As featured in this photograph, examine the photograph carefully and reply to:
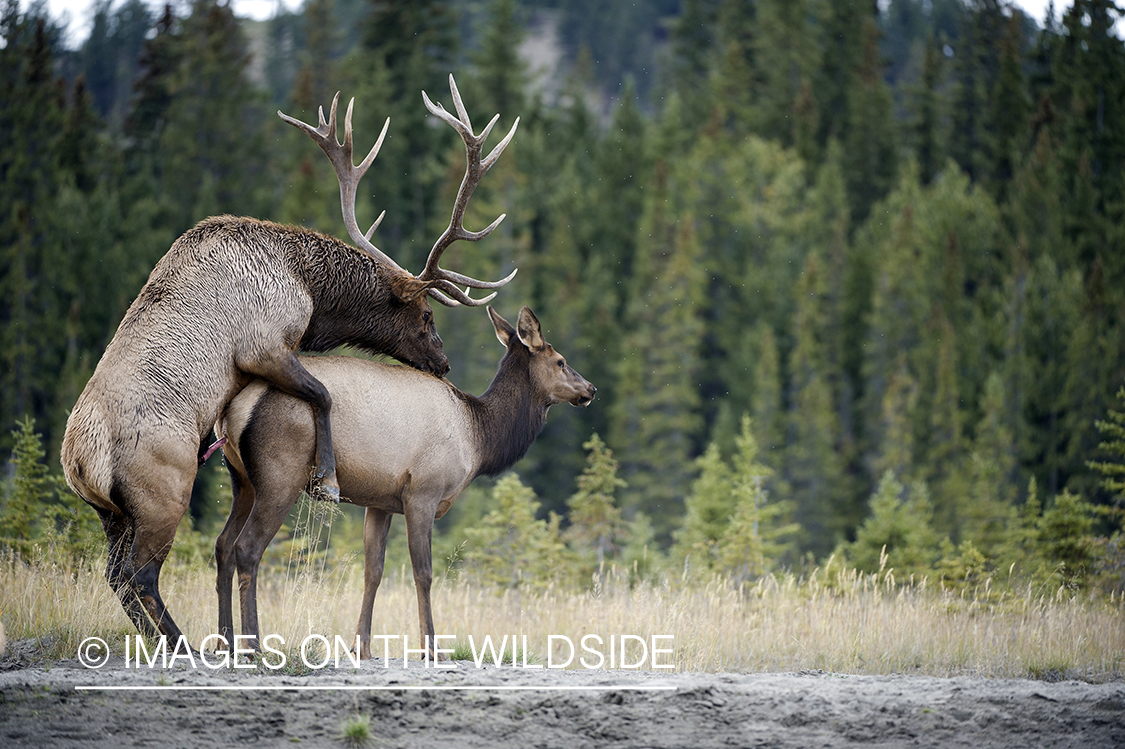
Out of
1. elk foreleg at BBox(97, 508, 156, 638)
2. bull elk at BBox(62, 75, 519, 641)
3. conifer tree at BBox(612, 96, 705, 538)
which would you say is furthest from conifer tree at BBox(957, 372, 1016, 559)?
elk foreleg at BBox(97, 508, 156, 638)

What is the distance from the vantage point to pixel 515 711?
6559 millimetres

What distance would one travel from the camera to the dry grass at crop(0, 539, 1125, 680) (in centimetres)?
840

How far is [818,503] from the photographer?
185 ft

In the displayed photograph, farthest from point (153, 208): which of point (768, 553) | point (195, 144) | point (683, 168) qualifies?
point (768, 553)

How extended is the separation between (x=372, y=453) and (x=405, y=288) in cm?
139

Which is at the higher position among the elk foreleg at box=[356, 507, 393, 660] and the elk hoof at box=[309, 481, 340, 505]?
the elk hoof at box=[309, 481, 340, 505]

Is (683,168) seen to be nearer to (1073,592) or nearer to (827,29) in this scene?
(827,29)

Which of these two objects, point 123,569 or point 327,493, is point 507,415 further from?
point 123,569

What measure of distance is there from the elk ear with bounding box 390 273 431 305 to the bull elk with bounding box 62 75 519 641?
2 centimetres

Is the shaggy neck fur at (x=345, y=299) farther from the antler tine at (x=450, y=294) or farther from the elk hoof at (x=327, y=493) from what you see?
the elk hoof at (x=327, y=493)

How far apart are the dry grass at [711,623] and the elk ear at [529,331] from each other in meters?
2.24

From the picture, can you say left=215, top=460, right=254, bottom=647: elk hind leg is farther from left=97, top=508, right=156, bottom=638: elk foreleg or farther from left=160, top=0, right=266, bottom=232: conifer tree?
left=160, top=0, right=266, bottom=232: conifer tree

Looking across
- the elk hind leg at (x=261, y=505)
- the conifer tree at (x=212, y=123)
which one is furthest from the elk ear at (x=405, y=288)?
the conifer tree at (x=212, y=123)

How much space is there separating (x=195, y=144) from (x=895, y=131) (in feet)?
154
